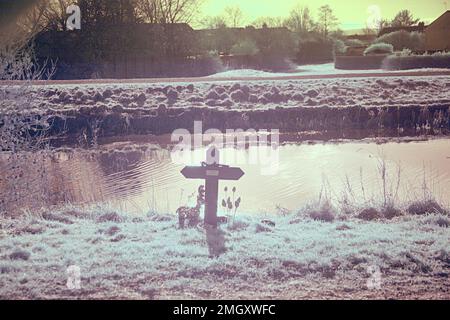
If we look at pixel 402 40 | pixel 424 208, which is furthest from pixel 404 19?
pixel 424 208

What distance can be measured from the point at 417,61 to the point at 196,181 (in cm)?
2745

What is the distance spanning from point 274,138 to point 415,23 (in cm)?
5575

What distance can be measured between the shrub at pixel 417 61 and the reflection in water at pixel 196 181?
17.2 metres

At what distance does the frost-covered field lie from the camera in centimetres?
557

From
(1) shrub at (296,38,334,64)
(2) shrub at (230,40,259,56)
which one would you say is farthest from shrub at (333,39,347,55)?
(2) shrub at (230,40,259,56)

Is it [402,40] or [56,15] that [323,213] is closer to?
[56,15]

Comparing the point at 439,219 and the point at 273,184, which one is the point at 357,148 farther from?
the point at 439,219

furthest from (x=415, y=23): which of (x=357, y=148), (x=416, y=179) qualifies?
(x=416, y=179)

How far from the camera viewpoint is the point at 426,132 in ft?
79.1

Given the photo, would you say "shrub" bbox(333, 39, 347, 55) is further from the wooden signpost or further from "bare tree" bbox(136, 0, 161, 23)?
the wooden signpost

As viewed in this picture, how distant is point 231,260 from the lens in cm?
636

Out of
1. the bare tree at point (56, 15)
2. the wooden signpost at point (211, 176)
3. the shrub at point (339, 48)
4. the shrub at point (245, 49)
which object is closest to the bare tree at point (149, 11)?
the bare tree at point (56, 15)

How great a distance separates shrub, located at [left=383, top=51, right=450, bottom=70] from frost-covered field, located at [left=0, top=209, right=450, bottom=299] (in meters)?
32.0

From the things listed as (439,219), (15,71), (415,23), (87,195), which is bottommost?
(87,195)
